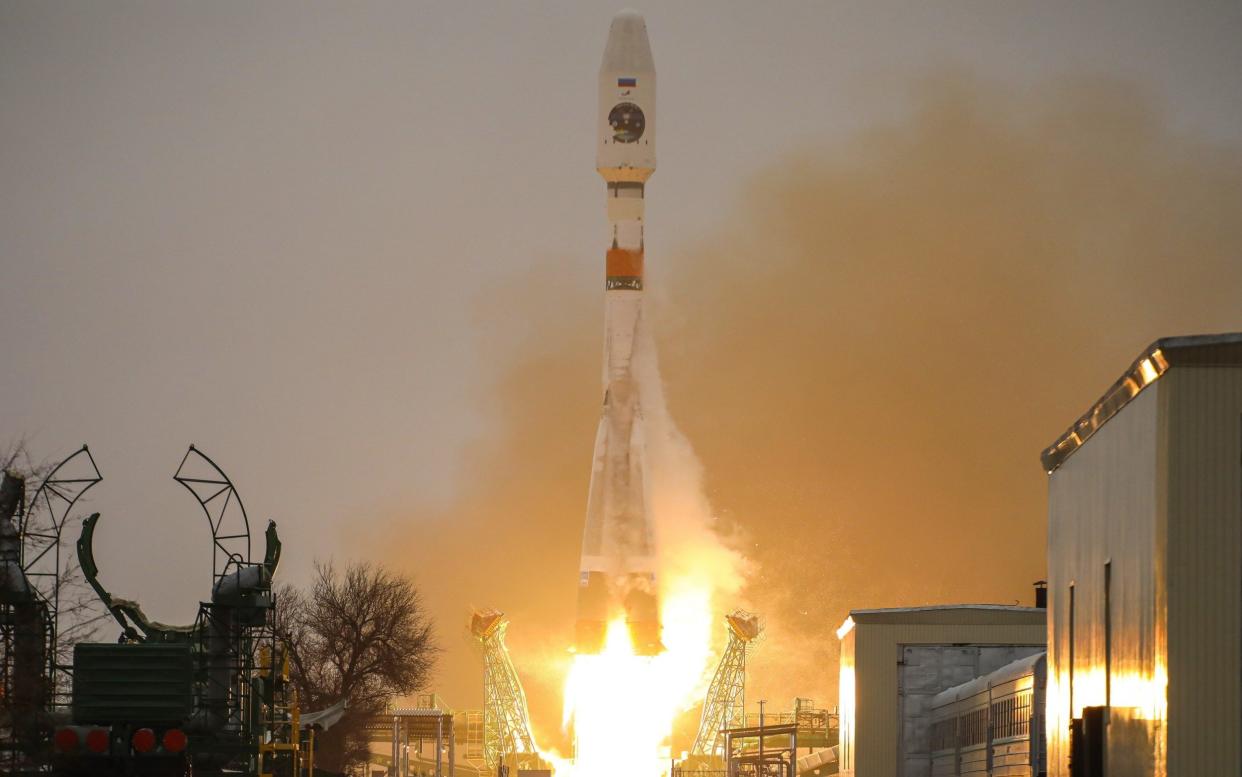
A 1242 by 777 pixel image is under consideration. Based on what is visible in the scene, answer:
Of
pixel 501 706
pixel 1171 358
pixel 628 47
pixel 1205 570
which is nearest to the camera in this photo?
pixel 1205 570

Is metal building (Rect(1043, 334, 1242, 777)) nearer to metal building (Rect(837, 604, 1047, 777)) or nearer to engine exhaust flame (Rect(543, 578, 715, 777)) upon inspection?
metal building (Rect(837, 604, 1047, 777))

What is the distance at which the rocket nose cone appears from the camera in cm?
8800

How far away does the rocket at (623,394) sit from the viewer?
289 feet

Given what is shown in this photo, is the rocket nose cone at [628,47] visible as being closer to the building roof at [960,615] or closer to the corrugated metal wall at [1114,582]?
the building roof at [960,615]

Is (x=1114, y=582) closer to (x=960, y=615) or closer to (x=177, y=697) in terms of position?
(x=177, y=697)

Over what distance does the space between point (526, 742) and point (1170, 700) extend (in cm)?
7123

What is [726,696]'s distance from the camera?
330ft

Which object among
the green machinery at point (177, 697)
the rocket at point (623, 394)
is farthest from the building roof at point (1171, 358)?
the rocket at point (623, 394)

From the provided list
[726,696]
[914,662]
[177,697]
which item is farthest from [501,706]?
[177,697]

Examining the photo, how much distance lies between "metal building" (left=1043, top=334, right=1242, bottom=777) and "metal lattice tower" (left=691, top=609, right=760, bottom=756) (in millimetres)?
60113

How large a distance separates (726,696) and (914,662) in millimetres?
25503

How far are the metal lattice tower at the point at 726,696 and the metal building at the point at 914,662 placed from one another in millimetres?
23254

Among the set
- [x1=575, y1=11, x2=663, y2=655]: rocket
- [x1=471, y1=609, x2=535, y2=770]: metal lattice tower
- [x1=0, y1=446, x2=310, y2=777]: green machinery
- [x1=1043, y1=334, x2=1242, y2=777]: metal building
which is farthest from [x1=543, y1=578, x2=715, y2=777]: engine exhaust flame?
[x1=1043, y1=334, x2=1242, y2=777]: metal building

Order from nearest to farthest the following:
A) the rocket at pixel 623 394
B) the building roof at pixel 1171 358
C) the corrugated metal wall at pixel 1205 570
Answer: the corrugated metal wall at pixel 1205 570 < the building roof at pixel 1171 358 < the rocket at pixel 623 394
